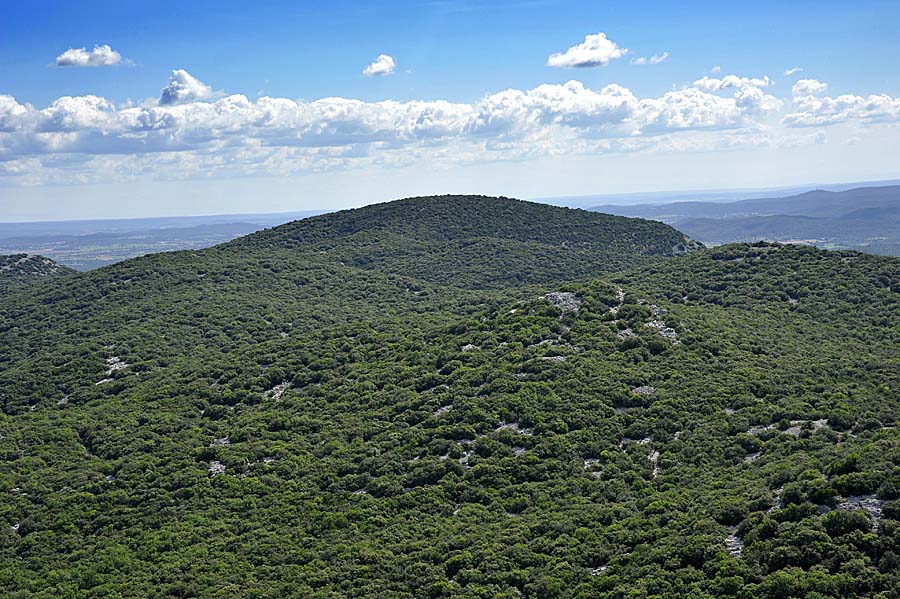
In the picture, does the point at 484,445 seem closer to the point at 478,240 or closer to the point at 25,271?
the point at 478,240

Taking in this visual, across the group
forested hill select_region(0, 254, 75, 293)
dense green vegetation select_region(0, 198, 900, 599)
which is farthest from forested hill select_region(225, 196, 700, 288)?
→ forested hill select_region(0, 254, 75, 293)

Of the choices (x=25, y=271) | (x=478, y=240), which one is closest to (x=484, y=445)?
(x=478, y=240)

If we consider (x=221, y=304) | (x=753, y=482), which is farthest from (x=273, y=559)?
(x=221, y=304)

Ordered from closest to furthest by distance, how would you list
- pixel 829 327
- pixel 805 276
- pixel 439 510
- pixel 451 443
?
pixel 439 510, pixel 451 443, pixel 829 327, pixel 805 276

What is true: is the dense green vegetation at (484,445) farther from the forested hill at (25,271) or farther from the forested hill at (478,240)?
the forested hill at (25,271)

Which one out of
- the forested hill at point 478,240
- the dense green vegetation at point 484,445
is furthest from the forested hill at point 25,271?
the dense green vegetation at point 484,445

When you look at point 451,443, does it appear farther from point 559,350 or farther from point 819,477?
point 819,477

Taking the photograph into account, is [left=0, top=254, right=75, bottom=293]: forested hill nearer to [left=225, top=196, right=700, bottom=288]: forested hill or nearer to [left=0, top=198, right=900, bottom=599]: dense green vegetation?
[left=225, top=196, right=700, bottom=288]: forested hill
